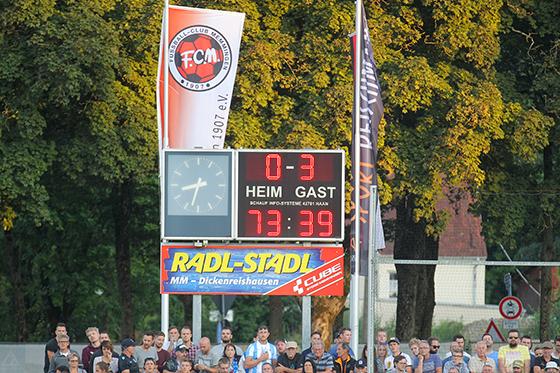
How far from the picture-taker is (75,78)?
29.9 metres

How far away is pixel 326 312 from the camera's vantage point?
1303 inches

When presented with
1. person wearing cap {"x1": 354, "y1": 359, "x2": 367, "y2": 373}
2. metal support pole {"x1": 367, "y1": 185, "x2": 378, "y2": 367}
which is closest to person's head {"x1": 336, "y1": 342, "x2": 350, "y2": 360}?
person wearing cap {"x1": 354, "y1": 359, "x2": 367, "y2": 373}

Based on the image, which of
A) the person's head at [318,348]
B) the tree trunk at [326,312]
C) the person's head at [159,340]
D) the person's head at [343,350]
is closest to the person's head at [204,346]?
the person's head at [159,340]

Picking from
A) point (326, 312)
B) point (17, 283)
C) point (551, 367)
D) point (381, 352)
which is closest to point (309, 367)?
point (381, 352)

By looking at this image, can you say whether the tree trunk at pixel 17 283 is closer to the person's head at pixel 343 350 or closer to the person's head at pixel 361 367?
the person's head at pixel 343 350

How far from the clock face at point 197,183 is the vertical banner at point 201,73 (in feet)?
4.77

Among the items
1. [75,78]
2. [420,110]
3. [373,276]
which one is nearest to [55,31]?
[75,78]

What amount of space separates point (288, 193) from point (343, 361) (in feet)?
9.80

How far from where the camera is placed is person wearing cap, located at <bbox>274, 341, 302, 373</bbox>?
2033cm

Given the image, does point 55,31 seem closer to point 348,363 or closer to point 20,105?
point 20,105

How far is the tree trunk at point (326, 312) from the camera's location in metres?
33.1

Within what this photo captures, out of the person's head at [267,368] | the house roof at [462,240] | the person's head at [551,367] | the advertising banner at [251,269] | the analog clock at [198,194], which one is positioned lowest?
the house roof at [462,240]

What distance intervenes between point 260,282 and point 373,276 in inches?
279

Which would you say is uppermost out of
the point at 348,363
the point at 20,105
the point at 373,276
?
the point at 20,105
